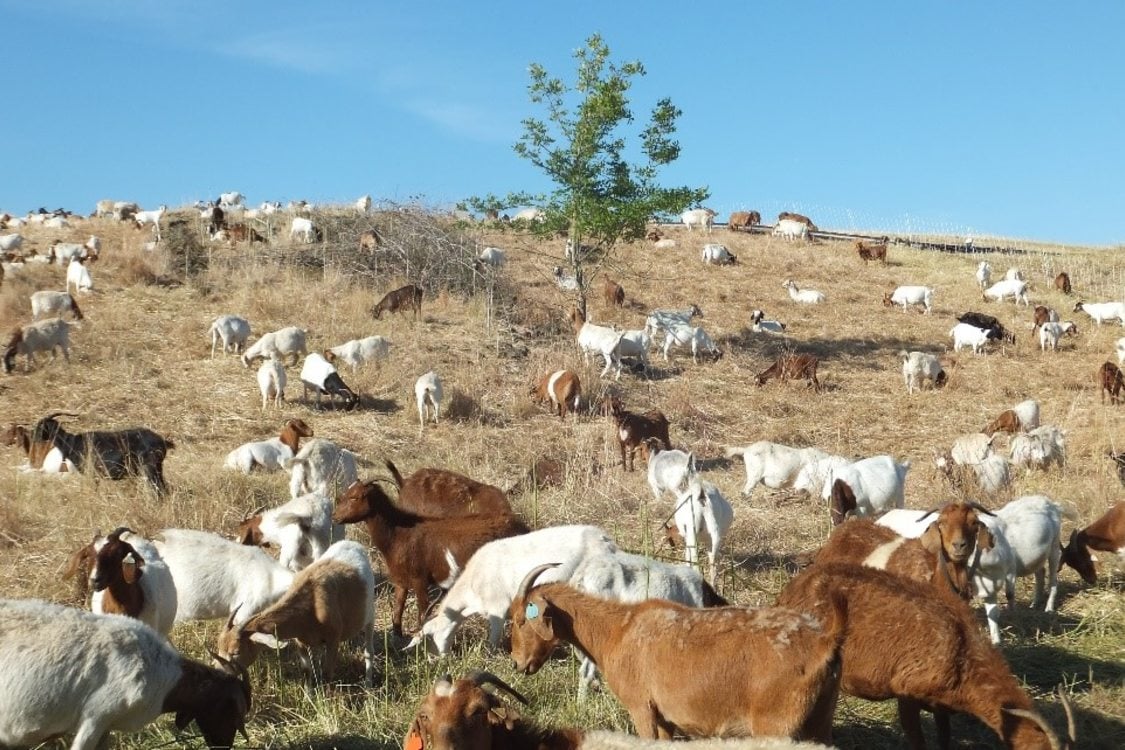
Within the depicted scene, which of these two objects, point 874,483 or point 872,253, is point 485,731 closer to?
point 874,483

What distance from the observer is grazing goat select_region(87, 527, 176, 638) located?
625 centimetres

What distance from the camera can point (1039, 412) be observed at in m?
16.9

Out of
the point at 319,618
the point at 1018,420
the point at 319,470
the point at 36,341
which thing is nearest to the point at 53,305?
the point at 36,341

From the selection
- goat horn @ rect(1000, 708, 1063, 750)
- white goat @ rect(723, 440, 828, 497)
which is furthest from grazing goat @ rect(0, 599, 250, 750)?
white goat @ rect(723, 440, 828, 497)

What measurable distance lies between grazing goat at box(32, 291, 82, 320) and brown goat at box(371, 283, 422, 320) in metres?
5.42

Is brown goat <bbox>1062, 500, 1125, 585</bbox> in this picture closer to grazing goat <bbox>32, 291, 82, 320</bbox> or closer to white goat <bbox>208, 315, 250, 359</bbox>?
white goat <bbox>208, 315, 250, 359</bbox>

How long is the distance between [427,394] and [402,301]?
595cm

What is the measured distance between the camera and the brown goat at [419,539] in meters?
7.76

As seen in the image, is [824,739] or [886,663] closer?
[824,739]

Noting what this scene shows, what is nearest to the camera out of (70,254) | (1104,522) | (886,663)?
(886,663)

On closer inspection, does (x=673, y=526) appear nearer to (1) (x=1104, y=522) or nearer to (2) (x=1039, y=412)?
(1) (x=1104, y=522)

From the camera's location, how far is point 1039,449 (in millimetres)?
13289

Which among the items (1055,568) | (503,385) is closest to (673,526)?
(1055,568)

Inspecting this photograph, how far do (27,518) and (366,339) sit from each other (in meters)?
8.96
